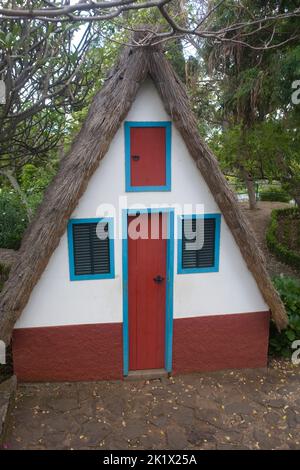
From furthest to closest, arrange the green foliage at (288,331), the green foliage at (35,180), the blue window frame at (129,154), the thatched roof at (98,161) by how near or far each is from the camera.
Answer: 1. the green foliage at (35,180)
2. the green foliage at (288,331)
3. the blue window frame at (129,154)
4. the thatched roof at (98,161)

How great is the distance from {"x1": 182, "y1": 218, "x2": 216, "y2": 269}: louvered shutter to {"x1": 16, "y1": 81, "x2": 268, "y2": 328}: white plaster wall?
0.45 feet

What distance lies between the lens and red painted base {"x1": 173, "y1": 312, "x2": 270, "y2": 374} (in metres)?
5.50

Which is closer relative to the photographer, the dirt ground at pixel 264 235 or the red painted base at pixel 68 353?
the red painted base at pixel 68 353

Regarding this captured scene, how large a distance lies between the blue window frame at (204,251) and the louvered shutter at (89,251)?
1.04 meters

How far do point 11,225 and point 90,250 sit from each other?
8374mm

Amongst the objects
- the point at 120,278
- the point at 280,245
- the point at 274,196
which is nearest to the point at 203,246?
the point at 120,278

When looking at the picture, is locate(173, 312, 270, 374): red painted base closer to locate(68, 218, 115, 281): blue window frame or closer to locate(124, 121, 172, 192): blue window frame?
locate(68, 218, 115, 281): blue window frame

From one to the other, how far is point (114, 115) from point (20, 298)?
102 inches

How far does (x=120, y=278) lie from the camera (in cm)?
523

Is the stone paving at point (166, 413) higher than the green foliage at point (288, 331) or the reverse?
the reverse

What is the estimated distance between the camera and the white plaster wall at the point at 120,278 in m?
4.99

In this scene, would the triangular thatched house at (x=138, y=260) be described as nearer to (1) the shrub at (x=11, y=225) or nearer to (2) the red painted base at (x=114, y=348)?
(2) the red painted base at (x=114, y=348)

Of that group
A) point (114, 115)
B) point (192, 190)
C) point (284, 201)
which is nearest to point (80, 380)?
point (192, 190)

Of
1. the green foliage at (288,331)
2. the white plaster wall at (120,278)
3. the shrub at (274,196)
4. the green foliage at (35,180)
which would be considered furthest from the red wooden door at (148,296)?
the shrub at (274,196)
